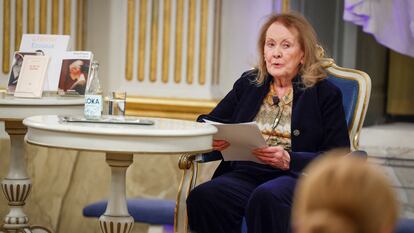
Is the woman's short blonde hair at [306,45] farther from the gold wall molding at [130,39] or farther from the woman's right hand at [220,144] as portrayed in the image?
the gold wall molding at [130,39]

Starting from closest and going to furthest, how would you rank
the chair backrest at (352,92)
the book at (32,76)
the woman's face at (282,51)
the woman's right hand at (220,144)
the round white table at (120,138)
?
the round white table at (120,138) < the woman's right hand at (220,144) < the woman's face at (282,51) < the chair backrest at (352,92) < the book at (32,76)

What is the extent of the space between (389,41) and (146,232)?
65.5 inches

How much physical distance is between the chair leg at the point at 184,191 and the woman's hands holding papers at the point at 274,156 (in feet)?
1.14

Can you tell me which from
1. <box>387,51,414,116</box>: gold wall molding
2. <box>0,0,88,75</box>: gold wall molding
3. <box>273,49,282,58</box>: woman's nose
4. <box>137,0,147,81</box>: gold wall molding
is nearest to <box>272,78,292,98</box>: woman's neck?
<box>273,49,282,58</box>: woman's nose

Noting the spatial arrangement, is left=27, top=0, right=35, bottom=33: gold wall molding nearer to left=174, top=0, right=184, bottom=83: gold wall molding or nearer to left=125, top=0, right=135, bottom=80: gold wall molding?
left=125, top=0, right=135, bottom=80: gold wall molding

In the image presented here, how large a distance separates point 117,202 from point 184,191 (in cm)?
27

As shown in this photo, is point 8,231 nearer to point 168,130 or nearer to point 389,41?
point 168,130

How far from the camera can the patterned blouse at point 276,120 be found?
3.22 metres

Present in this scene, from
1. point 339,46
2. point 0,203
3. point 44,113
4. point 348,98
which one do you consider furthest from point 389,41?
point 0,203

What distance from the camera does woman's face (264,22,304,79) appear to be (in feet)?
10.6

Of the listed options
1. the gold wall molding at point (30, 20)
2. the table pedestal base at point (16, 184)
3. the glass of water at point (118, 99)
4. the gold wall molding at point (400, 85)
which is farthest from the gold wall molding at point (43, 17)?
the gold wall molding at point (400, 85)

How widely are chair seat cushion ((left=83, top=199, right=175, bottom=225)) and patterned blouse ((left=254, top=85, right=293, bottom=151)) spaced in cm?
93

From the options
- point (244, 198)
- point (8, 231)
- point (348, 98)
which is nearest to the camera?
point (244, 198)

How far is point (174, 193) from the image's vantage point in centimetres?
463
